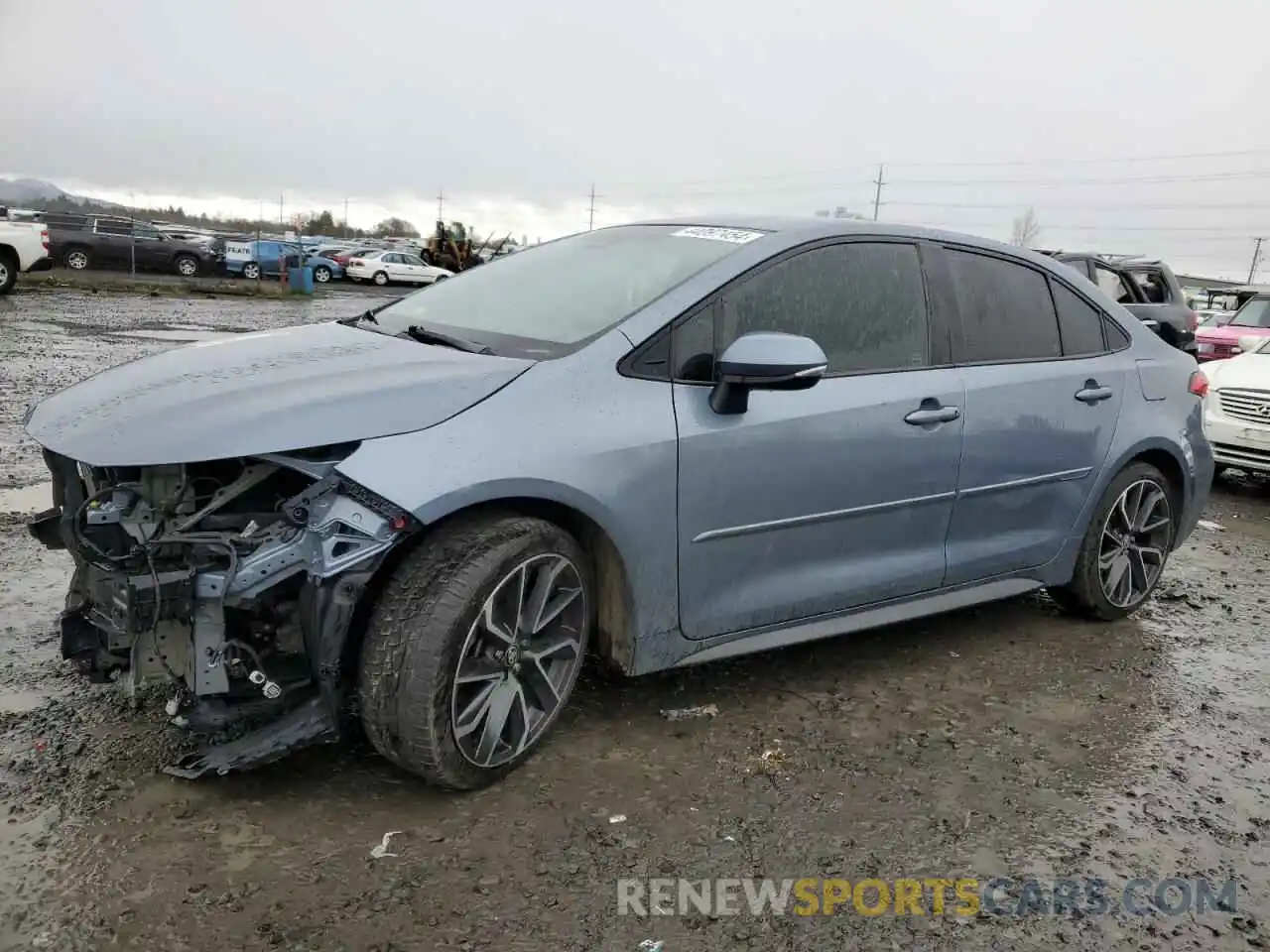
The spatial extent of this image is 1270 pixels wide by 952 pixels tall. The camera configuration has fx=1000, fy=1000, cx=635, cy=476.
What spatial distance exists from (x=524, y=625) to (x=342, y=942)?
3.00ft

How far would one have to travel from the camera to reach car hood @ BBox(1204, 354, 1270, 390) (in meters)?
7.86

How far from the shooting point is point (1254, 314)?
11977 mm

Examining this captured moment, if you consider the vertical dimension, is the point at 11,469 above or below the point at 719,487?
below

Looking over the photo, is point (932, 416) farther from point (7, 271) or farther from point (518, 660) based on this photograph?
point (7, 271)

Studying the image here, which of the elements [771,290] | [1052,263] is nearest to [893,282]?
[771,290]

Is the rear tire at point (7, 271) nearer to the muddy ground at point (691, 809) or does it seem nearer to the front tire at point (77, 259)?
the front tire at point (77, 259)

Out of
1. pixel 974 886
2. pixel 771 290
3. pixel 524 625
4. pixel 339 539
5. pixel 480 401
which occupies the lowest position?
pixel 974 886

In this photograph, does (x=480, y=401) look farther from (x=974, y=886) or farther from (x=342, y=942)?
(x=974, y=886)

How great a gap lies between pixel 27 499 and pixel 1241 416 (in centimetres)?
836

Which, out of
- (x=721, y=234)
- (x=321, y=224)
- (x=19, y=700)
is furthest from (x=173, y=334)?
(x=321, y=224)

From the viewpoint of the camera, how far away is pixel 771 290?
3.31 metres

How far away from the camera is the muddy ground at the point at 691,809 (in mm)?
2299

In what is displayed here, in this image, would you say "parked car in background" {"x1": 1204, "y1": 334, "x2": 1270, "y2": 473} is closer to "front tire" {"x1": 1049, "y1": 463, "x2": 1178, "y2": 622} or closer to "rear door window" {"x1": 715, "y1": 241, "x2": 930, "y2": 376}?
"front tire" {"x1": 1049, "y1": 463, "x2": 1178, "y2": 622}

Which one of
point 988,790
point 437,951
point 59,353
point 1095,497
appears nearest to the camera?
point 437,951
